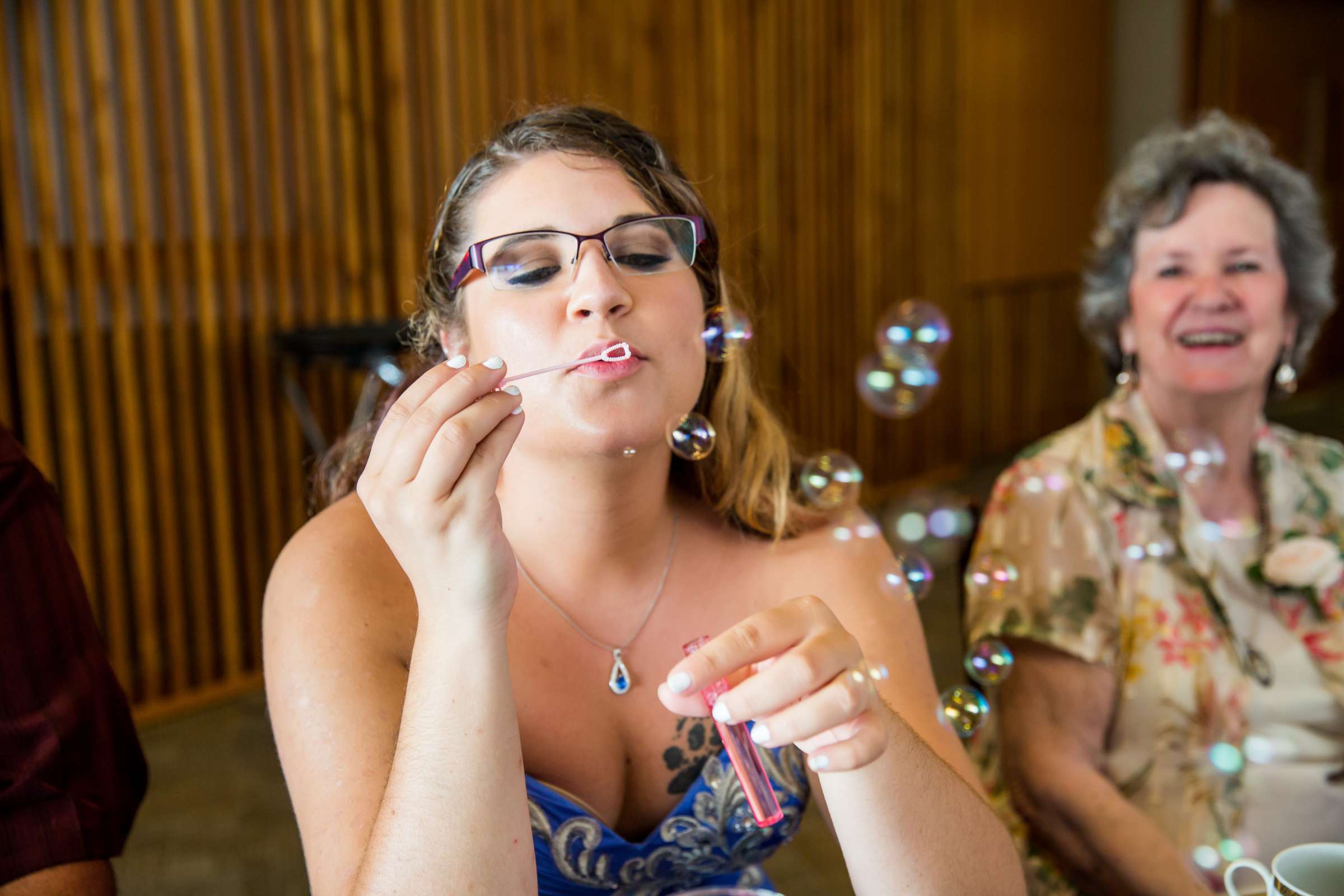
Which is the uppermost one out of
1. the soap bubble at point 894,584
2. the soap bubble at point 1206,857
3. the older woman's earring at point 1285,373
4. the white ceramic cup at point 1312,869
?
the older woman's earring at point 1285,373

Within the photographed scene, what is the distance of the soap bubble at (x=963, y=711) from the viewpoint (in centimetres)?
117

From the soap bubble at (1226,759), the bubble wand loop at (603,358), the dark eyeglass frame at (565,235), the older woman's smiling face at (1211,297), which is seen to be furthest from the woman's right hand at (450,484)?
the older woman's smiling face at (1211,297)

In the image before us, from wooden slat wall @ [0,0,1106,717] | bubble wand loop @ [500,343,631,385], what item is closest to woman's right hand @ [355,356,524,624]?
bubble wand loop @ [500,343,631,385]

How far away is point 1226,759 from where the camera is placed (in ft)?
4.74

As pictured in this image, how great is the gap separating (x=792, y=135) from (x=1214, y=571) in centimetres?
371

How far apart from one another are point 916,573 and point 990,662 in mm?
146

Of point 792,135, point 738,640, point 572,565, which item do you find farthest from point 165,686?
point 792,135

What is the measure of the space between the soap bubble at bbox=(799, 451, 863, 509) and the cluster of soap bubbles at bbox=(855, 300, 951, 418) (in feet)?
1.21

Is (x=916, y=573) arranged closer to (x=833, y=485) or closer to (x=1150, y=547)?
(x=833, y=485)

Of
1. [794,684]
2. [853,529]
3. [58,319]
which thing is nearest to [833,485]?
[853,529]

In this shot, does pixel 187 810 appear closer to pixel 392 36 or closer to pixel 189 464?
pixel 189 464

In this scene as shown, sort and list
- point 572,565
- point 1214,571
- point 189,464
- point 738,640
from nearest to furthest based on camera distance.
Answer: point 738,640 < point 572,565 < point 1214,571 < point 189,464

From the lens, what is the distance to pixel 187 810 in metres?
2.66

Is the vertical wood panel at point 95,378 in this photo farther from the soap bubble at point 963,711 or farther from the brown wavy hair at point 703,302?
the soap bubble at point 963,711
